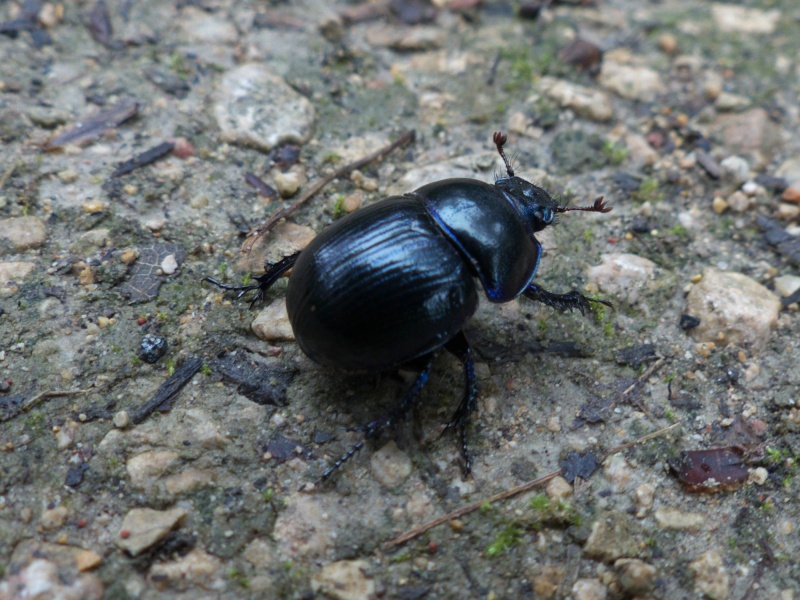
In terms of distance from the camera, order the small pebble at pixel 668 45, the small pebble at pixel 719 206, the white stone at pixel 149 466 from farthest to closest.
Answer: the small pebble at pixel 668 45 < the small pebble at pixel 719 206 < the white stone at pixel 149 466

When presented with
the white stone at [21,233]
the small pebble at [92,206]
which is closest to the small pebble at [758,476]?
the small pebble at [92,206]

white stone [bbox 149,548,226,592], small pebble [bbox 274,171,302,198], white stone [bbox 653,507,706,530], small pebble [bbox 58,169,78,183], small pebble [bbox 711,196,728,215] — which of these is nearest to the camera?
white stone [bbox 149,548,226,592]

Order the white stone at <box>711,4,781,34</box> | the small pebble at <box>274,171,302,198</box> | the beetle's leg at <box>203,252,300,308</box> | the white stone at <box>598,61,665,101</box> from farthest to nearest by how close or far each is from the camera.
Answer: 1. the white stone at <box>711,4,781,34</box>
2. the white stone at <box>598,61,665,101</box>
3. the small pebble at <box>274,171,302,198</box>
4. the beetle's leg at <box>203,252,300,308</box>

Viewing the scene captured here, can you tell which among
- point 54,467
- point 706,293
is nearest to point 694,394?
point 706,293

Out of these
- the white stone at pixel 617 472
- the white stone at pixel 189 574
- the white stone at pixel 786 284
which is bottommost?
the white stone at pixel 617 472

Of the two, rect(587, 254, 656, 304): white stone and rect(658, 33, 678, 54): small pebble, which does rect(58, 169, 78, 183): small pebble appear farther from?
rect(658, 33, 678, 54): small pebble

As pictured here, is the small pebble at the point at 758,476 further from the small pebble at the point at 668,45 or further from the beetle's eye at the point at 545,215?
the small pebble at the point at 668,45

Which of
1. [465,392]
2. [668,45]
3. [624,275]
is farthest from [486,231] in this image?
[668,45]

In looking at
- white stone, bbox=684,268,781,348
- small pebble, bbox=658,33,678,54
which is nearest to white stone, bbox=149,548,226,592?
white stone, bbox=684,268,781,348
